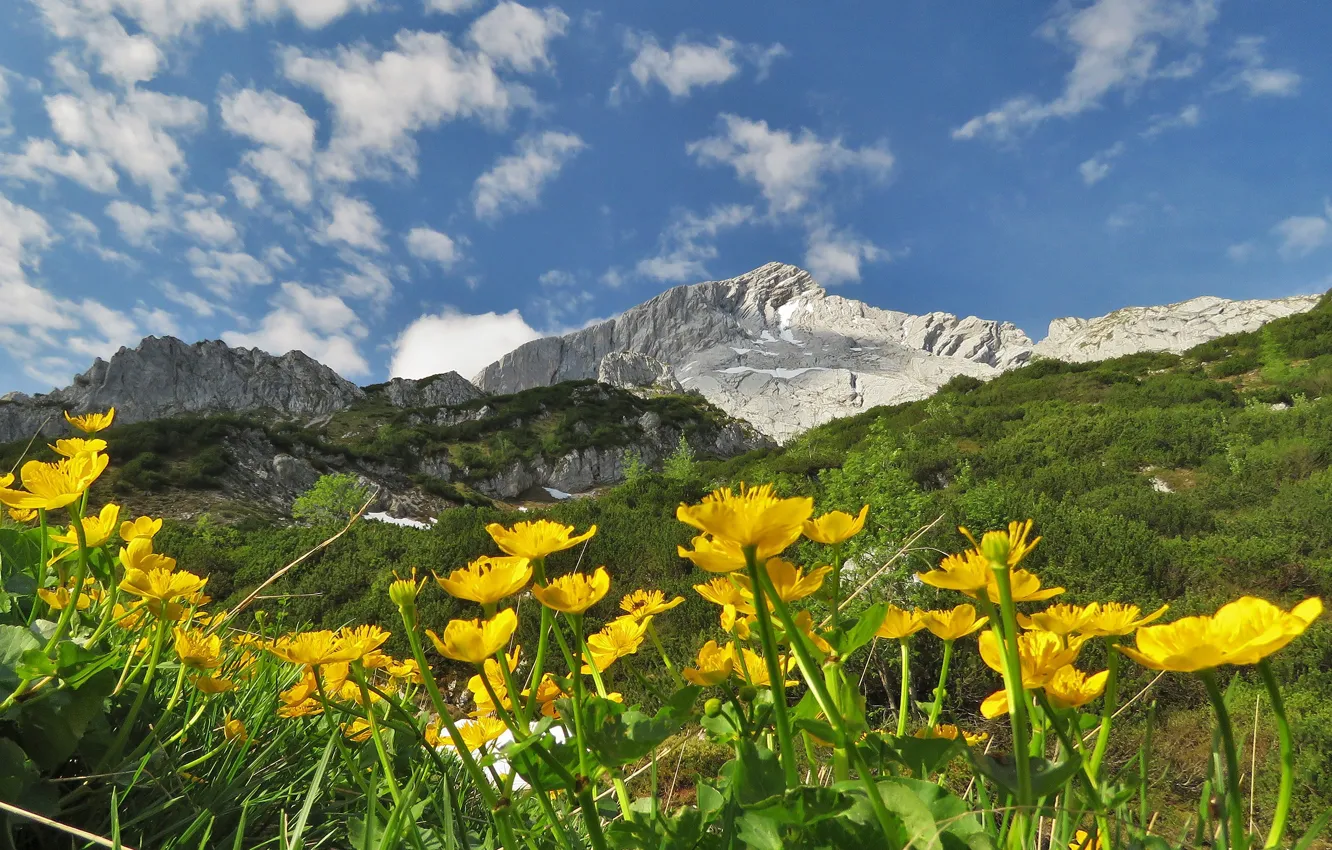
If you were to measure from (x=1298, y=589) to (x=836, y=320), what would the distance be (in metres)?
106

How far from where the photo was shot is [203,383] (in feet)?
203

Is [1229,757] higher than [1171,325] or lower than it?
lower

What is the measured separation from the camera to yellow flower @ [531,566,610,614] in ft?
2.32

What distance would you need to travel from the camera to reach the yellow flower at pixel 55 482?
888mm

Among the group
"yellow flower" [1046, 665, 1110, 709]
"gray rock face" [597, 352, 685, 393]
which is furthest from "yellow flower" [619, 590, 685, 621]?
"gray rock face" [597, 352, 685, 393]

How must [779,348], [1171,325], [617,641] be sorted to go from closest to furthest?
[617,641] → [1171,325] → [779,348]

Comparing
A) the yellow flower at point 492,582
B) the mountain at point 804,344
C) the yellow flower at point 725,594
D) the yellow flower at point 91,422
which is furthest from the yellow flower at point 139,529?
the mountain at point 804,344

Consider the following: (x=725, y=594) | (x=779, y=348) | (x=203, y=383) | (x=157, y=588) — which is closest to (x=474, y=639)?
(x=725, y=594)

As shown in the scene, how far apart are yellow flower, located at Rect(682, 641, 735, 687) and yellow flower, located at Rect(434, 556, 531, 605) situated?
10.1 inches

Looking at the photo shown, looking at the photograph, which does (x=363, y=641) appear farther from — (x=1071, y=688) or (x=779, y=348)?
(x=779, y=348)

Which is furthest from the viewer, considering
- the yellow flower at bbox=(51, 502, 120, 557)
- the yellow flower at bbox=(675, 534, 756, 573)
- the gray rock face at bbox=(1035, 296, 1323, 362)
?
the gray rock face at bbox=(1035, 296, 1323, 362)

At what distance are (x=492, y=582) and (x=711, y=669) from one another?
1.09ft

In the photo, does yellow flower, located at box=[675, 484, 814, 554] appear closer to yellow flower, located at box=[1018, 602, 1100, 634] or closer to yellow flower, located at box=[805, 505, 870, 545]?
yellow flower, located at box=[805, 505, 870, 545]

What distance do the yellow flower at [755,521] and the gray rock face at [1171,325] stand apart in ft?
264
